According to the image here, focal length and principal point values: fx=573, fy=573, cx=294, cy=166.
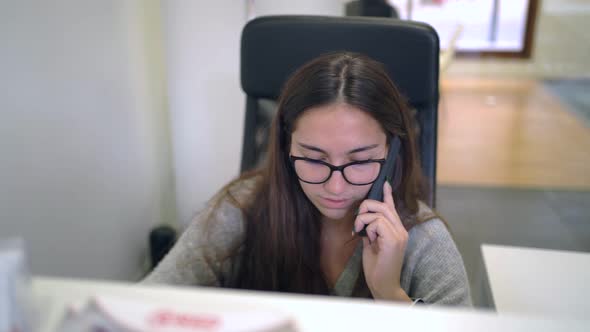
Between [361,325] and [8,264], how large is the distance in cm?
25

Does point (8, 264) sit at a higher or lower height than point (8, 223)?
higher

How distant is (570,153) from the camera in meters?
2.88

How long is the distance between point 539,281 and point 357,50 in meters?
0.58

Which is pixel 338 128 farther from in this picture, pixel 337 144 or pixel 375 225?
pixel 375 225

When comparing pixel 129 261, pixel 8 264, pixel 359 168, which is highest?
pixel 8 264

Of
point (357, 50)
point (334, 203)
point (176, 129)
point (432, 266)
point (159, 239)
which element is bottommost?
point (159, 239)

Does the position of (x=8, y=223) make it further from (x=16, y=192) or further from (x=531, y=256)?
(x=531, y=256)

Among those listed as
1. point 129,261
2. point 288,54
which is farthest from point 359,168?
point 129,261

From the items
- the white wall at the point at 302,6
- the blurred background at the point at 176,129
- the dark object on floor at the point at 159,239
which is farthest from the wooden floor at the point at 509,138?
the dark object on floor at the point at 159,239

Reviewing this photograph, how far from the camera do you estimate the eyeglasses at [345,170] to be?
95 cm

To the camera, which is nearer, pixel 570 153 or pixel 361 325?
pixel 361 325

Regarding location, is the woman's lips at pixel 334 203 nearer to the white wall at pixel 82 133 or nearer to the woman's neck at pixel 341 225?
the woman's neck at pixel 341 225

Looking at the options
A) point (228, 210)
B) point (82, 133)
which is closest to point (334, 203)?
point (228, 210)

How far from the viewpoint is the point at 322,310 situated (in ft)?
1.43
